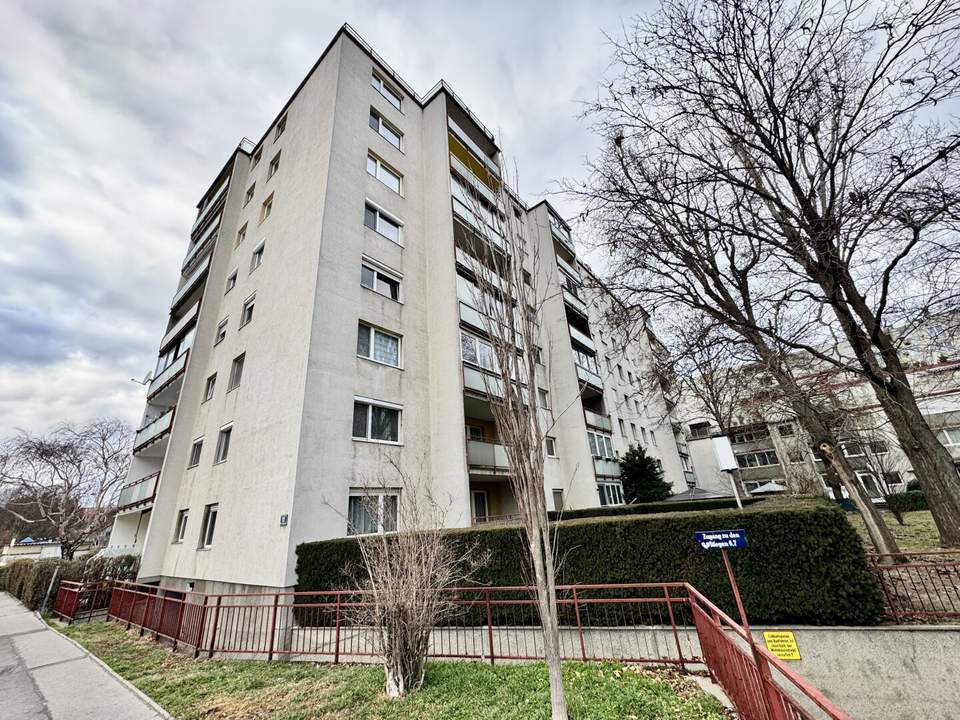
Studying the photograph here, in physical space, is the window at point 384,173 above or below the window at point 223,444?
above

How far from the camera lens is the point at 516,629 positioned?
7344 millimetres

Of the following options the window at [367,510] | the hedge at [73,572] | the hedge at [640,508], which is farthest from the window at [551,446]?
the hedge at [73,572]

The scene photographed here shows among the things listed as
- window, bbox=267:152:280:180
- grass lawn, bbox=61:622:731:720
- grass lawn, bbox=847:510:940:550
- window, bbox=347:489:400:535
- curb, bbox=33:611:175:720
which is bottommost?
grass lawn, bbox=61:622:731:720

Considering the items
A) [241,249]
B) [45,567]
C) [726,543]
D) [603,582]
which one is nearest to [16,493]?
[45,567]

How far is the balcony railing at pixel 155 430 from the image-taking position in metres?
15.9

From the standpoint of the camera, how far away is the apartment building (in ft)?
35.9

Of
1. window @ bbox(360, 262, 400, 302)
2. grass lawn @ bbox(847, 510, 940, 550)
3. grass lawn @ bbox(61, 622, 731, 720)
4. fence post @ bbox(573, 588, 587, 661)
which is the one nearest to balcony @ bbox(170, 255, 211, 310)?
window @ bbox(360, 262, 400, 302)

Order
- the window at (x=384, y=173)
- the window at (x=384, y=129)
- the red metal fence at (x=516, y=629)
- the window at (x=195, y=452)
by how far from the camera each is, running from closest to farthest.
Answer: the red metal fence at (x=516, y=629)
the window at (x=195, y=452)
the window at (x=384, y=173)
the window at (x=384, y=129)

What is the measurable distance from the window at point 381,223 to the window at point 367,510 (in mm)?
9707

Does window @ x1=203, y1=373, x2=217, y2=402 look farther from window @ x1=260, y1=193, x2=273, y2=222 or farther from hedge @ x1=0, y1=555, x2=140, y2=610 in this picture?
window @ x1=260, y1=193, x2=273, y2=222

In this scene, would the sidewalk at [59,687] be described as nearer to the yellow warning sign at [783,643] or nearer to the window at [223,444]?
the window at [223,444]

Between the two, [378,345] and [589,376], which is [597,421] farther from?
[378,345]

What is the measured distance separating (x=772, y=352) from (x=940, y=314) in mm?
2814

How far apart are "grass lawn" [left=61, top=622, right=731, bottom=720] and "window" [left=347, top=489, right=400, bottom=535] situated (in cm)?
365
